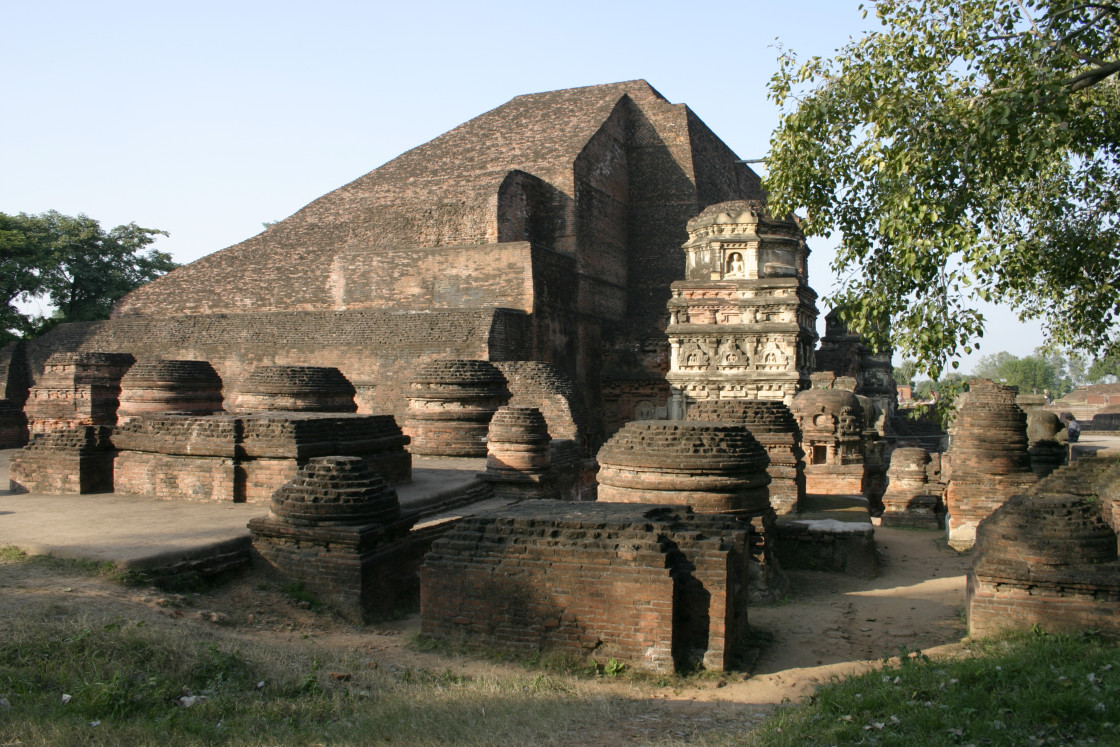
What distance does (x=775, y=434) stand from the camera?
9680mm

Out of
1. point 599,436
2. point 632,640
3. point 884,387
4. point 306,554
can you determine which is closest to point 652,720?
point 632,640

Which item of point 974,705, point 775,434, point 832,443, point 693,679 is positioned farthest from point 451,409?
point 974,705

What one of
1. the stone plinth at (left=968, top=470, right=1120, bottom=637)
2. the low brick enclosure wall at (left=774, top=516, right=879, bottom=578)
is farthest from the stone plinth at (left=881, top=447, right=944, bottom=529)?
the stone plinth at (left=968, top=470, right=1120, bottom=637)

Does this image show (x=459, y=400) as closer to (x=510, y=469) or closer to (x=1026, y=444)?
(x=510, y=469)

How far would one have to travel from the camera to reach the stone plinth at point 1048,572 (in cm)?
529

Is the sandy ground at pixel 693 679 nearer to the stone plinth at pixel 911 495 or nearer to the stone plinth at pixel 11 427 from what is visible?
the stone plinth at pixel 911 495

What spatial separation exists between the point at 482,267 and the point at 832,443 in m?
8.77

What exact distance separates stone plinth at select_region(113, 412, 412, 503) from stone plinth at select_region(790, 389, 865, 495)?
6555mm

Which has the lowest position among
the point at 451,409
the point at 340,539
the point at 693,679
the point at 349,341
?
the point at 693,679

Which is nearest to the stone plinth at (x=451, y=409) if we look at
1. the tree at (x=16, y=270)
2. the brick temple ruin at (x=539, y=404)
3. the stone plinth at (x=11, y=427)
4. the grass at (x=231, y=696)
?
the brick temple ruin at (x=539, y=404)

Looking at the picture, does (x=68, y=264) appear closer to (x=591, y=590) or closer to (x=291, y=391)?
(x=291, y=391)

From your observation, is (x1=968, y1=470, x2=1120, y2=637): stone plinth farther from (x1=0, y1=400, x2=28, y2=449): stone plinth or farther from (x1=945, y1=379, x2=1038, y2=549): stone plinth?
(x1=0, y1=400, x2=28, y2=449): stone plinth

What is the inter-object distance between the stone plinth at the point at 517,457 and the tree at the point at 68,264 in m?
20.1

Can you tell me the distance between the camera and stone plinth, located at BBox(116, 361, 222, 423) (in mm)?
11945
